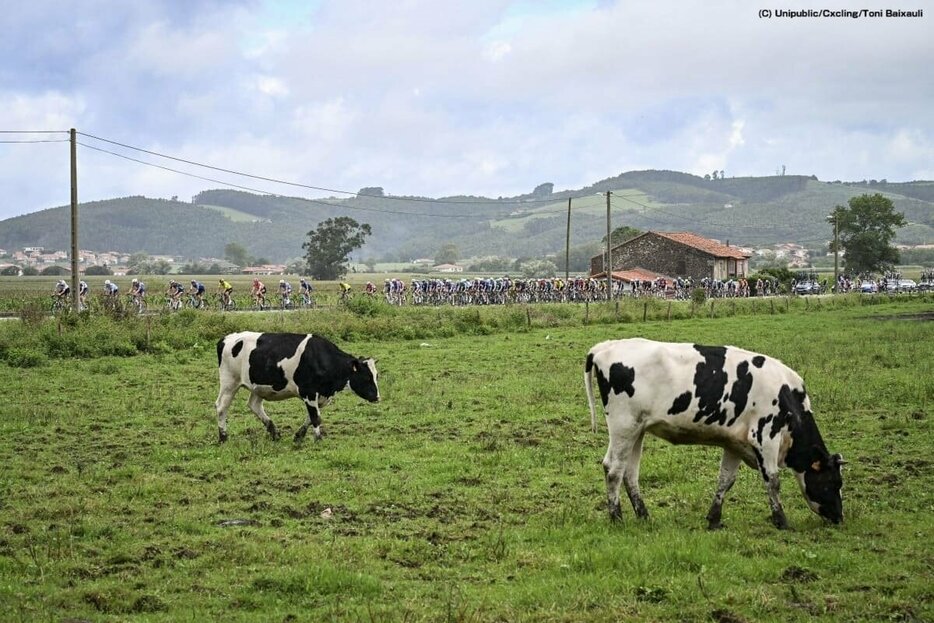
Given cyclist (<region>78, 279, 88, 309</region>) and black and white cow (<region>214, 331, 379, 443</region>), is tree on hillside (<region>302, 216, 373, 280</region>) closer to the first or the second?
cyclist (<region>78, 279, 88, 309</region>)

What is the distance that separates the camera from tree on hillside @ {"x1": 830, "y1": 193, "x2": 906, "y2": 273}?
11325 centimetres

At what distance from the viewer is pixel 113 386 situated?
23.6 m

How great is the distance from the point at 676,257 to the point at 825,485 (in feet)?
294

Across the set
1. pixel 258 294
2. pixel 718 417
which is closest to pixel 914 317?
pixel 258 294

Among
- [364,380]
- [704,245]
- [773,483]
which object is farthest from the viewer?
[704,245]

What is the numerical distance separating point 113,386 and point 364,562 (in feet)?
51.8

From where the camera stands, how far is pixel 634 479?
453 inches

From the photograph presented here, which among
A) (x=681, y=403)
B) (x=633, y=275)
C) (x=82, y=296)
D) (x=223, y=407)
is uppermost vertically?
(x=633, y=275)

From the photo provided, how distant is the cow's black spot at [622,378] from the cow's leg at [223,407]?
8.15 m

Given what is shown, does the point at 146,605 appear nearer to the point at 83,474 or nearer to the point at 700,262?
the point at 83,474

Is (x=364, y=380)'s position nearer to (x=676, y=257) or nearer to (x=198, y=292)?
(x=198, y=292)

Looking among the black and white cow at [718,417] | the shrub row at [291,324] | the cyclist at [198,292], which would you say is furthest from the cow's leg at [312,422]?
the cyclist at [198,292]

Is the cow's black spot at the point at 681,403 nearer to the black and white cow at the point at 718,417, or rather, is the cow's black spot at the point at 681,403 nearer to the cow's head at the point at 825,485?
the black and white cow at the point at 718,417

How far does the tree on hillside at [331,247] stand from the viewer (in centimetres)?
12469
